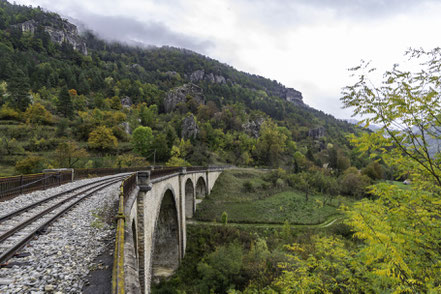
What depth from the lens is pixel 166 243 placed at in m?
20.1

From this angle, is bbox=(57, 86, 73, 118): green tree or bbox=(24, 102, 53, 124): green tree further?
bbox=(57, 86, 73, 118): green tree

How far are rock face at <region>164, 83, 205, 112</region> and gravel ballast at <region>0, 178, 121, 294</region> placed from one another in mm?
105718

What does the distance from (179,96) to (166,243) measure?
98645 millimetres

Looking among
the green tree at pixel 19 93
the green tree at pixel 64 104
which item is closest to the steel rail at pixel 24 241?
the green tree at pixel 19 93

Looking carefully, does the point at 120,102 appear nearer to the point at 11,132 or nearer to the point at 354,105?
the point at 11,132

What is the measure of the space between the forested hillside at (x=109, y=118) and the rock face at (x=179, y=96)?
56cm

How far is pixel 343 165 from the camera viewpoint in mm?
73750

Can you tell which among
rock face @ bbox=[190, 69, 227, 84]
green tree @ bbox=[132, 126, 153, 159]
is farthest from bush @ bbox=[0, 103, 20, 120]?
rock face @ bbox=[190, 69, 227, 84]

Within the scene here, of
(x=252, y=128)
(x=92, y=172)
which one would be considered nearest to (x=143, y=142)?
(x=92, y=172)

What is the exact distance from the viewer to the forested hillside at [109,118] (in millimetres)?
44928

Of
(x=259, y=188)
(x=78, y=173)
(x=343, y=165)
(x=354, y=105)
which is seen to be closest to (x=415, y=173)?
(x=354, y=105)

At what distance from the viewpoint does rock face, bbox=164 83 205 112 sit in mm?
108438

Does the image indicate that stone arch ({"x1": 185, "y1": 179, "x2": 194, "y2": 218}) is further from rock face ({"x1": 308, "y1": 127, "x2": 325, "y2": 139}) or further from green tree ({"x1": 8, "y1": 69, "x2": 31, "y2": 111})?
rock face ({"x1": 308, "y1": 127, "x2": 325, "y2": 139})

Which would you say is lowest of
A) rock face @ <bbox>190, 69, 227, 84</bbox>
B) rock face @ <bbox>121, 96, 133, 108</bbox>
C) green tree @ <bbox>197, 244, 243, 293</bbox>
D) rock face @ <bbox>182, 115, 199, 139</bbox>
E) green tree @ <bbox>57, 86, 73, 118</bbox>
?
green tree @ <bbox>197, 244, 243, 293</bbox>
